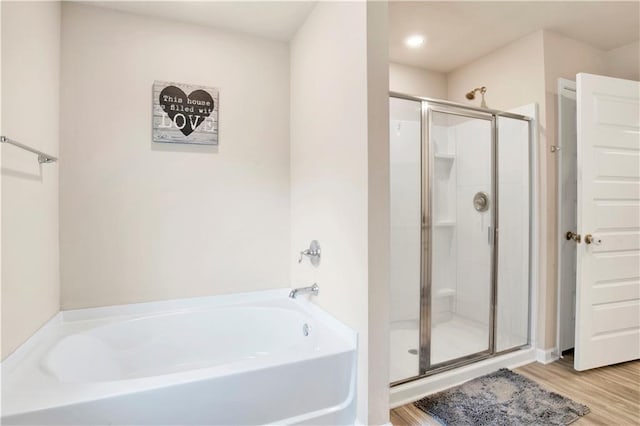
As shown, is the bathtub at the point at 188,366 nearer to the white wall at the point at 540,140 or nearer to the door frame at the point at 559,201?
the white wall at the point at 540,140

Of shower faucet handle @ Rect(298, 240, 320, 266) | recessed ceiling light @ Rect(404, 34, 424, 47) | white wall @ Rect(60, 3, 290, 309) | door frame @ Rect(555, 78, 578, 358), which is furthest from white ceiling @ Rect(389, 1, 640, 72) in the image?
shower faucet handle @ Rect(298, 240, 320, 266)

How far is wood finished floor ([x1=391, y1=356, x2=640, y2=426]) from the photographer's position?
1690 millimetres

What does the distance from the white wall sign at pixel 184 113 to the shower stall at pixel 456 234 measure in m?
1.27

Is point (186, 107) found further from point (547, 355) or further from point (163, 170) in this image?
point (547, 355)

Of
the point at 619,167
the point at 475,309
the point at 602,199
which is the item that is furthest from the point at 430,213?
the point at 619,167

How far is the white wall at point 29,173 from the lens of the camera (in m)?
1.33

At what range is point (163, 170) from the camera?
213cm

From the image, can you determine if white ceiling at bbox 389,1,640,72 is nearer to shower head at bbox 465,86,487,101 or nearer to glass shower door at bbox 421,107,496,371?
shower head at bbox 465,86,487,101

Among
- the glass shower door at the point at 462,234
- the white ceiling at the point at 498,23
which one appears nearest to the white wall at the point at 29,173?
the white ceiling at the point at 498,23

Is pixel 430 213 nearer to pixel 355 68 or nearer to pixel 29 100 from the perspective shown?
pixel 355 68

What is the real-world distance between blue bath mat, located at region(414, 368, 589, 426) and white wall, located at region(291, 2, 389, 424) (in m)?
0.44

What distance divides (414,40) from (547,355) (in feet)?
8.80

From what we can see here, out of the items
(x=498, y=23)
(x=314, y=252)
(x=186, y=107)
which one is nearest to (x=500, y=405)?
(x=314, y=252)

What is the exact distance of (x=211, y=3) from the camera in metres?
1.96
